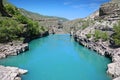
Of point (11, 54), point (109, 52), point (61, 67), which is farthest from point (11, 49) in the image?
point (109, 52)

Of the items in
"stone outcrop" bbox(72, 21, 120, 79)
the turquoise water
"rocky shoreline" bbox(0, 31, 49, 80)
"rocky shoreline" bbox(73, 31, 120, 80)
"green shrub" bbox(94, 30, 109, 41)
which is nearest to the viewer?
"rocky shoreline" bbox(0, 31, 49, 80)

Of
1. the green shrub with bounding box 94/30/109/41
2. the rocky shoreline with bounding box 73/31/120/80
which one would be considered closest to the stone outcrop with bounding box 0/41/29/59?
the rocky shoreline with bounding box 73/31/120/80

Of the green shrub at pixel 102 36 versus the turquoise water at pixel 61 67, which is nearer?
the turquoise water at pixel 61 67

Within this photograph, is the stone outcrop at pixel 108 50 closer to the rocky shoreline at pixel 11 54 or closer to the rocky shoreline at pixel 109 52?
the rocky shoreline at pixel 109 52

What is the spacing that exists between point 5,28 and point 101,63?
3345cm

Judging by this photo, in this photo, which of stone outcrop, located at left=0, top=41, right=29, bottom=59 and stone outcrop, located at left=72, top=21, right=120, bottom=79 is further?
stone outcrop, located at left=0, top=41, right=29, bottom=59

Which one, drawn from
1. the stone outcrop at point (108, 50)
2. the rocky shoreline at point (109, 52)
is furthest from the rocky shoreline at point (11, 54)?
the stone outcrop at point (108, 50)

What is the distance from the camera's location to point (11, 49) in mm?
68000

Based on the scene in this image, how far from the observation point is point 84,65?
59.2 meters

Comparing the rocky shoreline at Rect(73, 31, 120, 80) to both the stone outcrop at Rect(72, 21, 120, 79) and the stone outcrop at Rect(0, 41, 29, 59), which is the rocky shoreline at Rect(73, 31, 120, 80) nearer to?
the stone outcrop at Rect(72, 21, 120, 79)

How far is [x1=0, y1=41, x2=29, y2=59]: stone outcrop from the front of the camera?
2565 inches

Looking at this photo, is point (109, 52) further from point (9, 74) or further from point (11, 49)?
point (9, 74)

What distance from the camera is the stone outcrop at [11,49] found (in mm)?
65162

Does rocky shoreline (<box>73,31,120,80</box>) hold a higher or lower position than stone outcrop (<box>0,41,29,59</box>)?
lower
